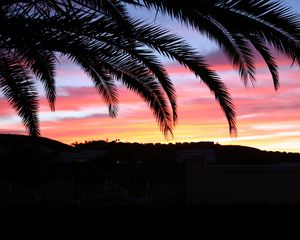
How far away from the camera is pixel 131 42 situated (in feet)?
27.0

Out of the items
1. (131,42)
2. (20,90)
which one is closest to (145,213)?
(131,42)

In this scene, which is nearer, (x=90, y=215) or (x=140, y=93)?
(x=90, y=215)

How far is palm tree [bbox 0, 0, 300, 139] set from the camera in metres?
6.97

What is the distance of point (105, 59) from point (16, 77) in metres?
1.51

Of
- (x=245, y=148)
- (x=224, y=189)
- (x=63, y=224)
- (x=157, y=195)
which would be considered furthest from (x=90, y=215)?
(x=245, y=148)

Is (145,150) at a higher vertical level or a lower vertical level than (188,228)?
higher

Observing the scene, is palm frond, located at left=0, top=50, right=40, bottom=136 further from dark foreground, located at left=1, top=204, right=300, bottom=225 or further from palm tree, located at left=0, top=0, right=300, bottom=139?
dark foreground, located at left=1, top=204, right=300, bottom=225

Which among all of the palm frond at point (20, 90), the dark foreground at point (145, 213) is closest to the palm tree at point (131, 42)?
the palm frond at point (20, 90)

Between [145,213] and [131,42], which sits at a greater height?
[131,42]

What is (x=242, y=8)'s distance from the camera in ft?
22.4

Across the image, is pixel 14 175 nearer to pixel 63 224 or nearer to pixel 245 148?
pixel 63 224

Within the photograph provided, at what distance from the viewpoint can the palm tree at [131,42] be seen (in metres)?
6.97

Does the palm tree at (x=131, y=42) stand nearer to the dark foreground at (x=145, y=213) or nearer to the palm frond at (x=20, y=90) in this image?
the palm frond at (x=20, y=90)

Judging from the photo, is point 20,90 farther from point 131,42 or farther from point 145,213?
point 145,213
